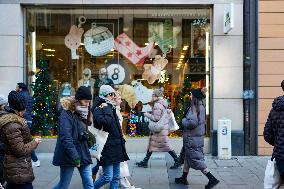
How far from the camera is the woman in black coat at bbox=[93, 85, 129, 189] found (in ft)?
22.6

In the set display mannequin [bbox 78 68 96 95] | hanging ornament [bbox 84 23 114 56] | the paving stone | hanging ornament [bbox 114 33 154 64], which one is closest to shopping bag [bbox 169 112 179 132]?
the paving stone

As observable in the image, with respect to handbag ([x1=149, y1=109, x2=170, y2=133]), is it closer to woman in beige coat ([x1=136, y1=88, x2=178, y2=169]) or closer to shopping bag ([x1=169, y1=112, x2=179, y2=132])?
woman in beige coat ([x1=136, y1=88, x2=178, y2=169])

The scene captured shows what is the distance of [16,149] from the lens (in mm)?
5242

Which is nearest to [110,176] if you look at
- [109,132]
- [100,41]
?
[109,132]

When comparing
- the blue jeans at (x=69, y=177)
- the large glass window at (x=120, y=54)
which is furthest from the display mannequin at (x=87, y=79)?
the blue jeans at (x=69, y=177)

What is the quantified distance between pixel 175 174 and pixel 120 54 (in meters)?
4.42

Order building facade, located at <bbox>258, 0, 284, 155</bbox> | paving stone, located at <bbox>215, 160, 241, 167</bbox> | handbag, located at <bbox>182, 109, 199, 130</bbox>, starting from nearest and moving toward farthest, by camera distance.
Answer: handbag, located at <bbox>182, 109, 199, 130</bbox>, paving stone, located at <bbox>215, 160, 241, 167</bbox>, building facade, located at <bbox>258, 0, 284, 155</bbox>

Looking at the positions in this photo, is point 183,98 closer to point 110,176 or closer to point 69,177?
point 110,176

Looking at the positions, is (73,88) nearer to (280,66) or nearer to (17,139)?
(280,66)

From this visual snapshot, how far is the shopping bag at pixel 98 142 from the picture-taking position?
684cm

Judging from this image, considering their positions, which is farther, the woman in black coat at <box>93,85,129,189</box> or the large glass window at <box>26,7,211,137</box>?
the large glass window at <box>26,7,211,137</box>

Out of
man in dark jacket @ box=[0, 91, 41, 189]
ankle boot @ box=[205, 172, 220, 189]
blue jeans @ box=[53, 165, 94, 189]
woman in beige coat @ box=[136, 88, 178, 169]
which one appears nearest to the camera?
man in dark jacket @ box=[0, 91, 41, 189]

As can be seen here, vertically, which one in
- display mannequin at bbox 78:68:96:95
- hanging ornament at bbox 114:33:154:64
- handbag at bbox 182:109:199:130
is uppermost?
hanging ornament at bbox 114:33:154:64

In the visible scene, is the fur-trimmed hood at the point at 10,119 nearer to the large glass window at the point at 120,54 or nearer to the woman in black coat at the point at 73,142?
the woman in black coat at the point at 73,142
